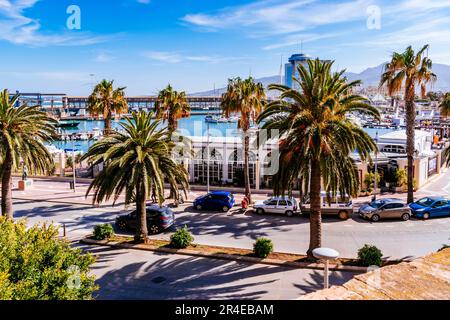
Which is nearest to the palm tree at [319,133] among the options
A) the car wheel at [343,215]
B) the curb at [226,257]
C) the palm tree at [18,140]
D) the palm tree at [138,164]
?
the curb at [226,257]

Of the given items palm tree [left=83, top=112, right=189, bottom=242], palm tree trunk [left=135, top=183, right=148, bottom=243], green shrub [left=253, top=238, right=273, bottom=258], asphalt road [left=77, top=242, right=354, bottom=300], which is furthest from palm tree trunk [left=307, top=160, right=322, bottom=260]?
palm tree trunk [left=135, top=183, right=148, bottom=243]

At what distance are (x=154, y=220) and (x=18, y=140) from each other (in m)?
8.89

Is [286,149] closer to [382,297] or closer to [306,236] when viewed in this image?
[306,236]

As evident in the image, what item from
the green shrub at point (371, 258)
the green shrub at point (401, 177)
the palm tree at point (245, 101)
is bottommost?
the green shrub at point (371, 258)

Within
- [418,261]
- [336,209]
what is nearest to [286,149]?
[336,209]

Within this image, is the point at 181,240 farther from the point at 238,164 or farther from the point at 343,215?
the point at 238,164

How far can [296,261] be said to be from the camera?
17.5 metres

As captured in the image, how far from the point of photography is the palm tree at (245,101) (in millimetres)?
28688

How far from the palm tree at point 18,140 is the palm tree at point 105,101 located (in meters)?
16.2

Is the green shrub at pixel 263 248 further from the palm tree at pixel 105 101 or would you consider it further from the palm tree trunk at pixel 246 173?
the palm tree at pixel 105 101

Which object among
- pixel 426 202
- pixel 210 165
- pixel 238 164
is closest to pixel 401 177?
pixel 426 202

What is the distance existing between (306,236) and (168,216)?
8.69 m
